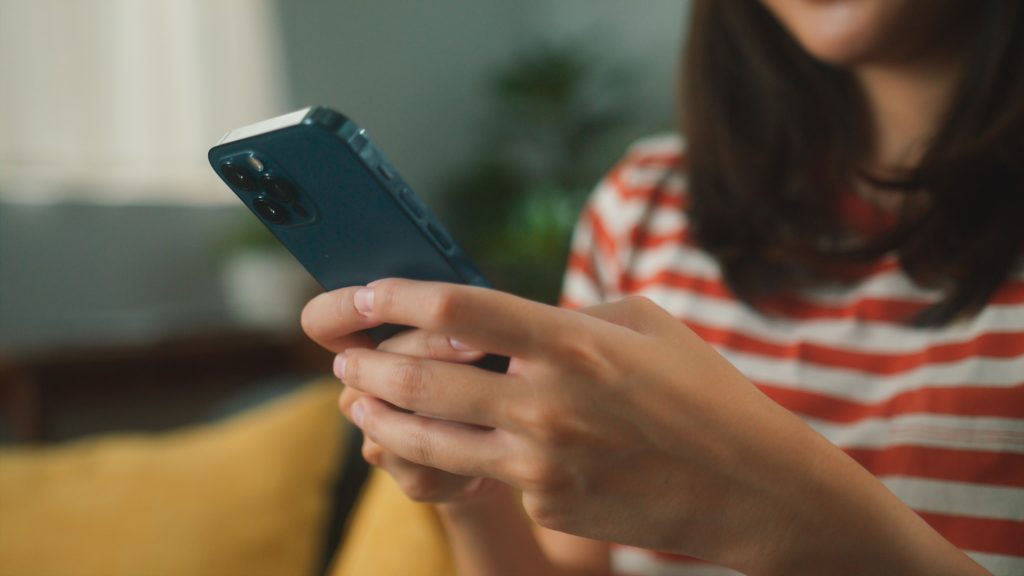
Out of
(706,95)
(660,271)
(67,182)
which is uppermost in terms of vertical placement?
(706,95)

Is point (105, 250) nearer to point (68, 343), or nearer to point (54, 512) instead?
point (68, 343)

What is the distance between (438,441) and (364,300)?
7 cm

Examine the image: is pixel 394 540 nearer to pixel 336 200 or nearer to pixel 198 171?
pixel 336 200

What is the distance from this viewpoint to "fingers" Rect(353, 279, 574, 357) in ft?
1.03

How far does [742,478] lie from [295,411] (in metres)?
0.74

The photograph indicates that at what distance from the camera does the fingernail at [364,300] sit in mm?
365

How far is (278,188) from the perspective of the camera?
0.38 m

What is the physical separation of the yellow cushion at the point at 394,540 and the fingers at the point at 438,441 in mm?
243

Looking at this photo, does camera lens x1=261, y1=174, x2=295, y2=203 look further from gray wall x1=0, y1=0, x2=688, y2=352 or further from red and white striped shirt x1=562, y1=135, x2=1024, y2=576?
gray wall x1=0, y1=0, x2=688, y2=352

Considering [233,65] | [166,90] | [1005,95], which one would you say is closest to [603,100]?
[233,65]

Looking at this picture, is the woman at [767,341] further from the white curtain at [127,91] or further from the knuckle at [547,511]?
the white curtain at [127,91]

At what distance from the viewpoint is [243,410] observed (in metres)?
1.17

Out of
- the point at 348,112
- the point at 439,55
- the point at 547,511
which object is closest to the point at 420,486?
the point at 547,511

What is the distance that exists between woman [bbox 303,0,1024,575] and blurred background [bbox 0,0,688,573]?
2.25 ft
